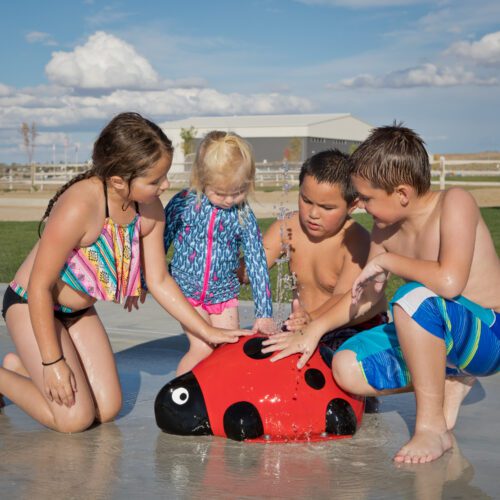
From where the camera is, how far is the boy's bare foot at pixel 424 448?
3111 mm

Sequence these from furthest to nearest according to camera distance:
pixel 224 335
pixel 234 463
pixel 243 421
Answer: pixel 224 335, pixel 243 421, pixel 234 463

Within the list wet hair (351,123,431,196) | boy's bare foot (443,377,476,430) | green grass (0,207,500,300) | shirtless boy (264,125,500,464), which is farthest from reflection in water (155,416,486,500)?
green grass (0,207,500,300)

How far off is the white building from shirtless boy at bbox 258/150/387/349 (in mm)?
71045

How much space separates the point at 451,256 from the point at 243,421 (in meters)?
1.11

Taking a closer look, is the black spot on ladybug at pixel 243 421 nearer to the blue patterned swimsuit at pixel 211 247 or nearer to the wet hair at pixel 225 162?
the blue patterned swimsuit at pixel 211 247

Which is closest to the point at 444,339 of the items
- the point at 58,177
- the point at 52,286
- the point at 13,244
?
the point at 52,286

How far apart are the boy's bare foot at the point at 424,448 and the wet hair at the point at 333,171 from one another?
4.41 ft

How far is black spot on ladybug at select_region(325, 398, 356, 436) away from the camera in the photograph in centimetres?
345

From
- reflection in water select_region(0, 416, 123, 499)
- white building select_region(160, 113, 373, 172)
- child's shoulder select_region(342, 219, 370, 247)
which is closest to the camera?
reflection in water select_region(0, 416, 123, 499)

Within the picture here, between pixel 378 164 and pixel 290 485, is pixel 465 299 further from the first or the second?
pixel 290 485

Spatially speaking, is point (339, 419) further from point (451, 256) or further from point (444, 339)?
point (451, 256)

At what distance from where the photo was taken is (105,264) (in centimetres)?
371

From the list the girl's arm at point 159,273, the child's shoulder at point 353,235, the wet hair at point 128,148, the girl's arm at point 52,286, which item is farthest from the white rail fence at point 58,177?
the girl's arm at point 52,286

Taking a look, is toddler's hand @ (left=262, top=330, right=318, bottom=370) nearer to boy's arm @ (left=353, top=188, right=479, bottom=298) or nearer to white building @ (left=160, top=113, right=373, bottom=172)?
boy's arm @ (left=353, top=188, right=479, bottom=298)
